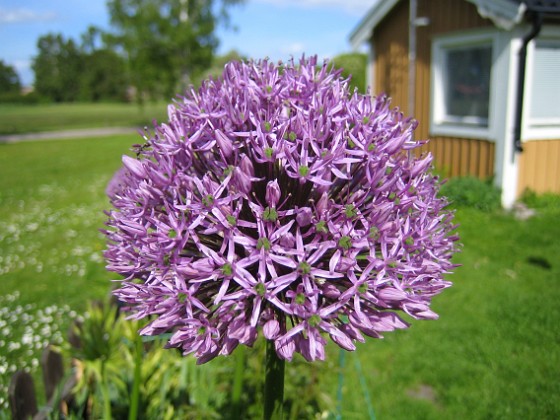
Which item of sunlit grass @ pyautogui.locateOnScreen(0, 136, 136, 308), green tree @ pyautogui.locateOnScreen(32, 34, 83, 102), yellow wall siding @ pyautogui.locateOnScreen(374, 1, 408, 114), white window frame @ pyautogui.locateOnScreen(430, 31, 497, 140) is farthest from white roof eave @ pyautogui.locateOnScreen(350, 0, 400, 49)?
green tree @ pyautogui.locateOnScreen(32, 34, 83, 102)

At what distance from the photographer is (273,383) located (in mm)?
1884

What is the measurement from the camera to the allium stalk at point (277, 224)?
1639mm

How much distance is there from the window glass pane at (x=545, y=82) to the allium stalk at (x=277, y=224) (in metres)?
10.4

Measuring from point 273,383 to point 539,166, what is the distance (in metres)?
10.8

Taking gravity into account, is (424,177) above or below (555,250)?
above

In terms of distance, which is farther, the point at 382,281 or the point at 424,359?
the point at 424,359

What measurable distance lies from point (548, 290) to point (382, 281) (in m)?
5.98

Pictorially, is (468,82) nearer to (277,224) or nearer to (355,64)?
(355,64)

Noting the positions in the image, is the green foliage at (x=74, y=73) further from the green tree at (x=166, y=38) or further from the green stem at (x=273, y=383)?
the green stem at (x=273, y=383)

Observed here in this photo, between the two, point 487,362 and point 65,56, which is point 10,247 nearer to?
point 487,362

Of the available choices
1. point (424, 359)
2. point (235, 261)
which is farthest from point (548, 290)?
point (235, 261)

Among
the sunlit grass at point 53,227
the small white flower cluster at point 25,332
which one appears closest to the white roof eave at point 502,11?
the sunlit grass at point 53,227

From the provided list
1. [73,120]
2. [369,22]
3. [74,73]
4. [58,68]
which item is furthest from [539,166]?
[58,68]

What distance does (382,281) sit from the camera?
66.1 inches
